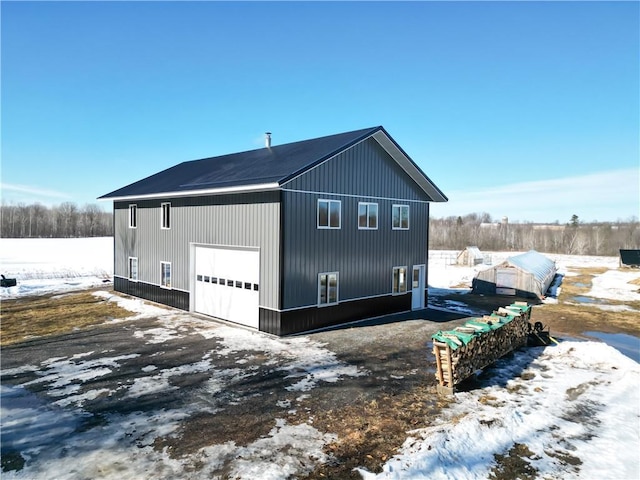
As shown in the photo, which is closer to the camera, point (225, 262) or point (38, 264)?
point (225, 262)

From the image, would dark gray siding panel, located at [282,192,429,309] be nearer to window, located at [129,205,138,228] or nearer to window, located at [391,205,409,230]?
window, located at [391,205,409,230]

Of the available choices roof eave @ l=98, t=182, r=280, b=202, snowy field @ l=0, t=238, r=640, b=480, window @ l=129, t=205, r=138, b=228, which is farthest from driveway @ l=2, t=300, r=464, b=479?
window @ l=129, t=205, r=138, b=228

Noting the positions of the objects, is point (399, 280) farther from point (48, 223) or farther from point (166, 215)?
point (48, 223)

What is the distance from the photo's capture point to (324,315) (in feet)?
51.9

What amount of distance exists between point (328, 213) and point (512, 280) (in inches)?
668

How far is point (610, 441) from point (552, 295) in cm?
2307

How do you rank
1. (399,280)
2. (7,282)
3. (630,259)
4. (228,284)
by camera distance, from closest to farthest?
(228,284)
(399,280)
(7,282)
(630,259)

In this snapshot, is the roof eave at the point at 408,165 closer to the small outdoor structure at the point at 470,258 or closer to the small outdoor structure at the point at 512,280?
the small outdoor structure at the point at 512,280

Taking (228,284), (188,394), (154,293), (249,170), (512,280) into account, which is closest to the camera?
(188,394)

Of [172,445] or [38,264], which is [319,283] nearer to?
[172,445]

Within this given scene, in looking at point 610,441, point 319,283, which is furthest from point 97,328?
point 610,441

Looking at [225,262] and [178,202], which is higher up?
[178,202]

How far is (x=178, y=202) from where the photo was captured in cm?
1903

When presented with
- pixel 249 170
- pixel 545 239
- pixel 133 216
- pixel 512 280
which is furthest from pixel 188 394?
pixel 545 239
